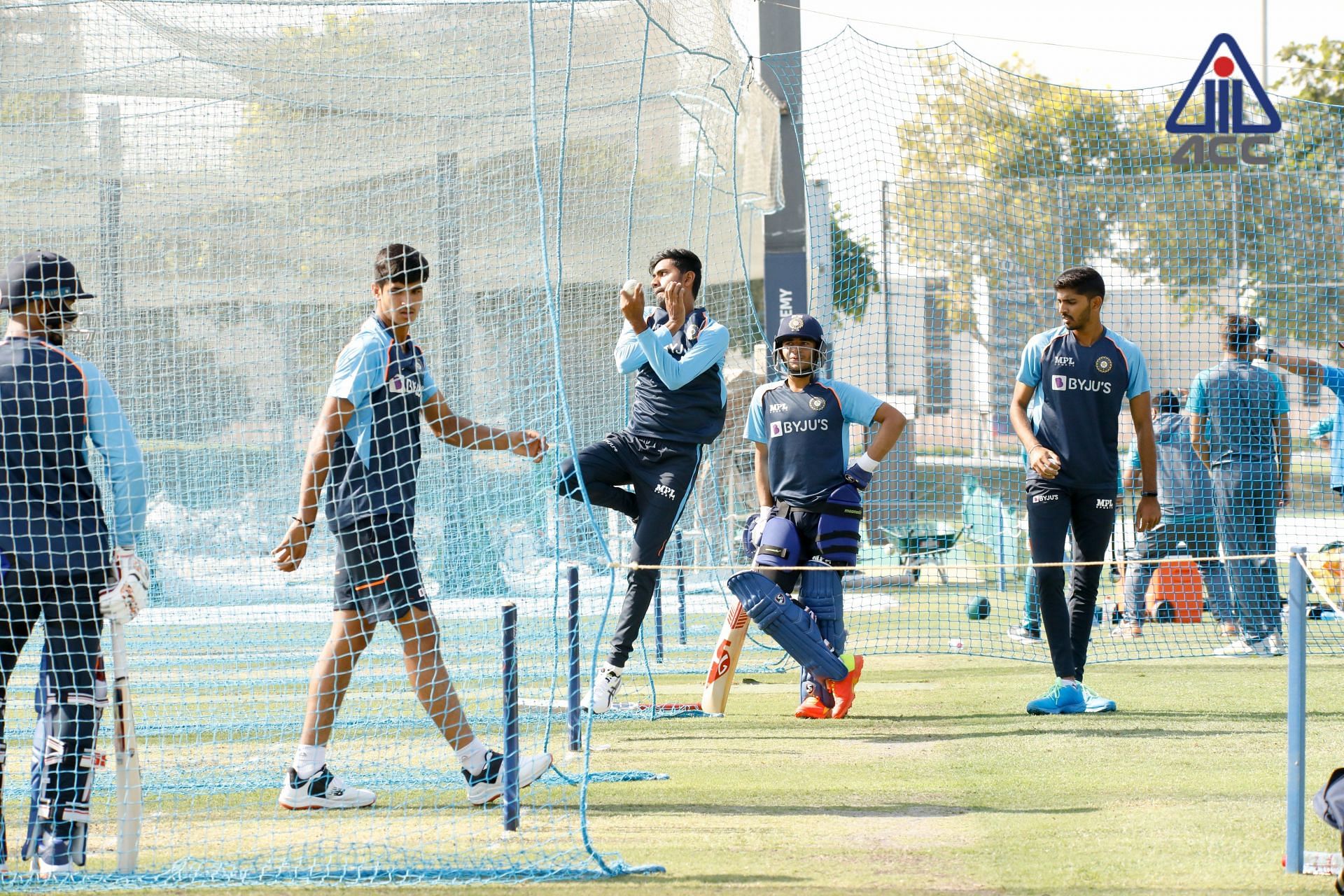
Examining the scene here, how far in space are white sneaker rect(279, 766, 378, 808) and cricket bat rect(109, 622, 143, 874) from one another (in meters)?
0.69

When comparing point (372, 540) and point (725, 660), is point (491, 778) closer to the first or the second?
point (372, 540)

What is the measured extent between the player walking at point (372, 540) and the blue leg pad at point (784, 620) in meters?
1.51

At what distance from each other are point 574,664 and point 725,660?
1.51 metres

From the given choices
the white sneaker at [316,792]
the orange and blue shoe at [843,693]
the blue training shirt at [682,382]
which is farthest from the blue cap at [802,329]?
the white sneaker at [316,792]

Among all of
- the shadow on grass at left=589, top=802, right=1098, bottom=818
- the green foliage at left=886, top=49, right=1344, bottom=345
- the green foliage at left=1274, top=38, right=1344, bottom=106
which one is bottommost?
the shadow on grass at left=589, top=802, right=1098, bottom=818

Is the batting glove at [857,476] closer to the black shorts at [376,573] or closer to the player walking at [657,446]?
the player walking at [657,446]

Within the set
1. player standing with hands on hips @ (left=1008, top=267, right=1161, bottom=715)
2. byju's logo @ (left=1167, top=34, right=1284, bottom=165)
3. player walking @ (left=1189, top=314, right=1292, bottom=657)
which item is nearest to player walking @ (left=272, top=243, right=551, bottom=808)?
player standing with hands on hips @ (left=1008, top=267, right=1161, bottom=715)

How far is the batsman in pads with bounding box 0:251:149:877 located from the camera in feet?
12.0

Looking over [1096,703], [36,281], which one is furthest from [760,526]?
[36,281]

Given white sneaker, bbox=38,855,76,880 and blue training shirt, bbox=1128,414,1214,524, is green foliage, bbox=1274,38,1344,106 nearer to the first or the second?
blue training shirt, bbox=1128,414,1214,524

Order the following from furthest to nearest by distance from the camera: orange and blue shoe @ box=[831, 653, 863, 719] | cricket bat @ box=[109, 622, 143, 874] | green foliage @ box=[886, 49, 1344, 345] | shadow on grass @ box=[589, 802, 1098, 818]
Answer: green foliage @ box=[886, 49, 1344, 345], orange and blue shoe @ box=[831, 653, 863, 719], shadow on grass @ box=[589, 802, 1098, 818], cricket bat @ box=[109, 622, 143, 874]

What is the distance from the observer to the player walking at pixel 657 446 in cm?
593

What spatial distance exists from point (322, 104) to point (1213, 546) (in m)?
6.91

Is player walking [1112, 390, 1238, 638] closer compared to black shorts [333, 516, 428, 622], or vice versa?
black shorts [333, 516, 428, 622]
